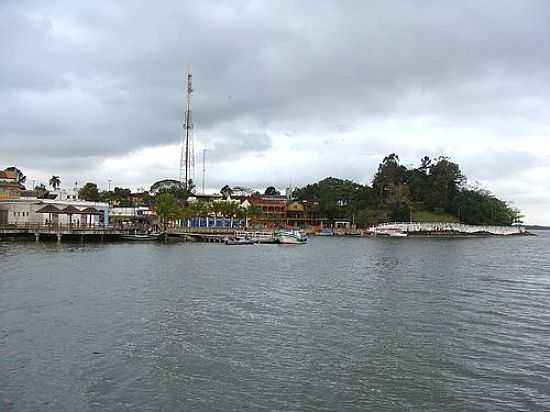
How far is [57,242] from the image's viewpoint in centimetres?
8381

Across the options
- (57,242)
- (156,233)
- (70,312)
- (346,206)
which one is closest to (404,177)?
(346,206)

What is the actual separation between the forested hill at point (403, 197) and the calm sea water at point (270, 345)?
420 ft

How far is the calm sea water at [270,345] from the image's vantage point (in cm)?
1553

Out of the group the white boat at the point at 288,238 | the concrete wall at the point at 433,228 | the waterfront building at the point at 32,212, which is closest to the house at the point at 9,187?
the waterfront building at the point at 32,212

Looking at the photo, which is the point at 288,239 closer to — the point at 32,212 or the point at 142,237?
the point at 142,237

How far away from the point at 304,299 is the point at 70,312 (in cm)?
1270

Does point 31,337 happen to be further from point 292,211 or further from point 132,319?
point 292,211

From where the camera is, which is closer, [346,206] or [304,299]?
[304,299]

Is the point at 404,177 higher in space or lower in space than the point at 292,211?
higher

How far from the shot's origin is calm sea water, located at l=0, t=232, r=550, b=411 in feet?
51.0

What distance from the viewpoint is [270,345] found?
68.7ft

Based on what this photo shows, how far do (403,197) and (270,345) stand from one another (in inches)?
6035

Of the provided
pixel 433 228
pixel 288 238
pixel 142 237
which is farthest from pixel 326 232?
pixel 142 237

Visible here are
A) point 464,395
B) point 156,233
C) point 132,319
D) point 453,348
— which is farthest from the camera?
point 156,233
